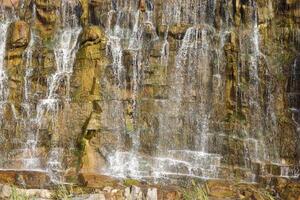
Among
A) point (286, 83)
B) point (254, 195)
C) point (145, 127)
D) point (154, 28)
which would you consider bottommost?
point (254, 195)

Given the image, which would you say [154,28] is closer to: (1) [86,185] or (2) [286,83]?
(2) [286,83]

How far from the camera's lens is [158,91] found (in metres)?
26.5

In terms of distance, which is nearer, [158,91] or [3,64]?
[158,91]

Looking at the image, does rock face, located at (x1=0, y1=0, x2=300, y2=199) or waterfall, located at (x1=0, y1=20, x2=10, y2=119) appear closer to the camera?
rock face, located at (x1=0, y1=0, x2=300, y2=199)

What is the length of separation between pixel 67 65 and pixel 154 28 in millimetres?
4174

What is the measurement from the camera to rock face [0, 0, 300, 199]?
24.9 metres

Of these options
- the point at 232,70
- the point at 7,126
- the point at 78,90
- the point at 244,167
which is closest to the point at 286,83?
the point at 232,70

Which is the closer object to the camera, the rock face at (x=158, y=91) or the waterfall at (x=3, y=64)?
the rock face at (x=158, y=91)

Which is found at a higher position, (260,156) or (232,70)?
(232,70)

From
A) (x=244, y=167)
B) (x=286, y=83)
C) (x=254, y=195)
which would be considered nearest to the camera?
(x=254, y=195)

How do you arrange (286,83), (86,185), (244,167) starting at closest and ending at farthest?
(86,185) < (244,167) < (286,83)

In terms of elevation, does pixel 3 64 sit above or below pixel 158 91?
above

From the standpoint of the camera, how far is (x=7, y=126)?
1029 inches

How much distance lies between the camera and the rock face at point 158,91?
2492 cm
